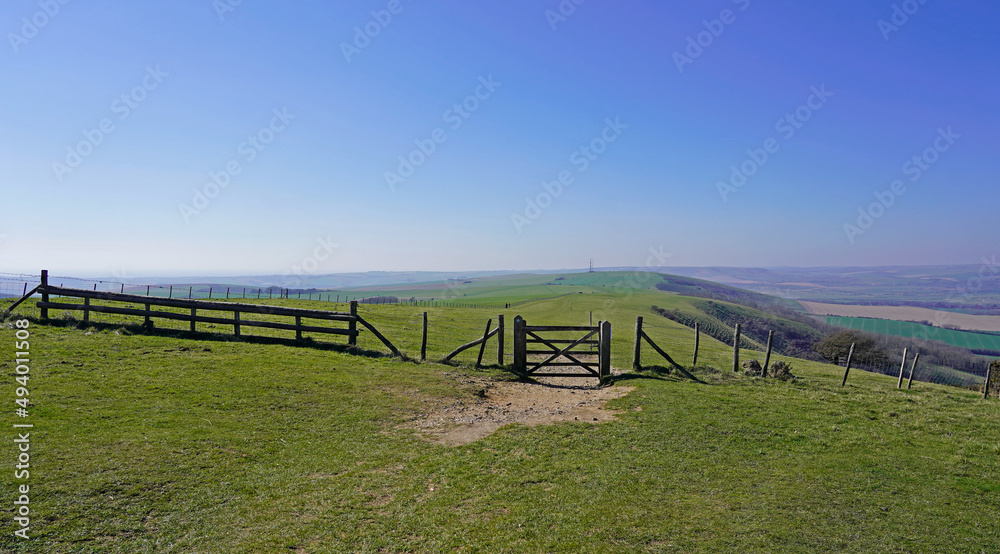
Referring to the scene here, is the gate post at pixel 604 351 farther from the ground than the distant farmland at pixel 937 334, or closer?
farther from the ground

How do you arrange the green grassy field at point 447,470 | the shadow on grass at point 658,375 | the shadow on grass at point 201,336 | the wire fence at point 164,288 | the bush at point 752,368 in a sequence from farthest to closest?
1. the wire fence at point 164,288
2. the bush at point 752,368
3. the shadow on grass at point 201,336
4. the shadow on grass at point 658,375
5. the green grassy field at point 447,470

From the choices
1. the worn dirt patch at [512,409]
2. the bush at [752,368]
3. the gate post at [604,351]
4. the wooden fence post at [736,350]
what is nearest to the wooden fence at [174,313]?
the worn dirt patch at [512,409]

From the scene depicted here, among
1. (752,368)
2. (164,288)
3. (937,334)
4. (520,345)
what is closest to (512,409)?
(520,345)

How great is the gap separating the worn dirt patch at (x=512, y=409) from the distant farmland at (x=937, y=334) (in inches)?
3864

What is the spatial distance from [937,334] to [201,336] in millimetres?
133353

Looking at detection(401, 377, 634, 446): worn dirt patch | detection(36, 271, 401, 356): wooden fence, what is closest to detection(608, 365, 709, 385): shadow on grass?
detection(401, 377, 634, 446): worn dirt patch

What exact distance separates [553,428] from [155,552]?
314 inches

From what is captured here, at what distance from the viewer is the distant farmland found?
314 ft

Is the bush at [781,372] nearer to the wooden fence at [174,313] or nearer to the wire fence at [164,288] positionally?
the wooden fence at [174,313]

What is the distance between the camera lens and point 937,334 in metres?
103

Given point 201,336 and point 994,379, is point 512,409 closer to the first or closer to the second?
point 201,336

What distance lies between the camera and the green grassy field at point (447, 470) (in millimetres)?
6281

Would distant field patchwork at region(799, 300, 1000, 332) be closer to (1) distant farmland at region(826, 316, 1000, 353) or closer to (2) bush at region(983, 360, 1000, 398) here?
(1) distant farmland at region(826, 316, 1000, 353)

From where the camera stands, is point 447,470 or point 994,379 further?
point 994,379
